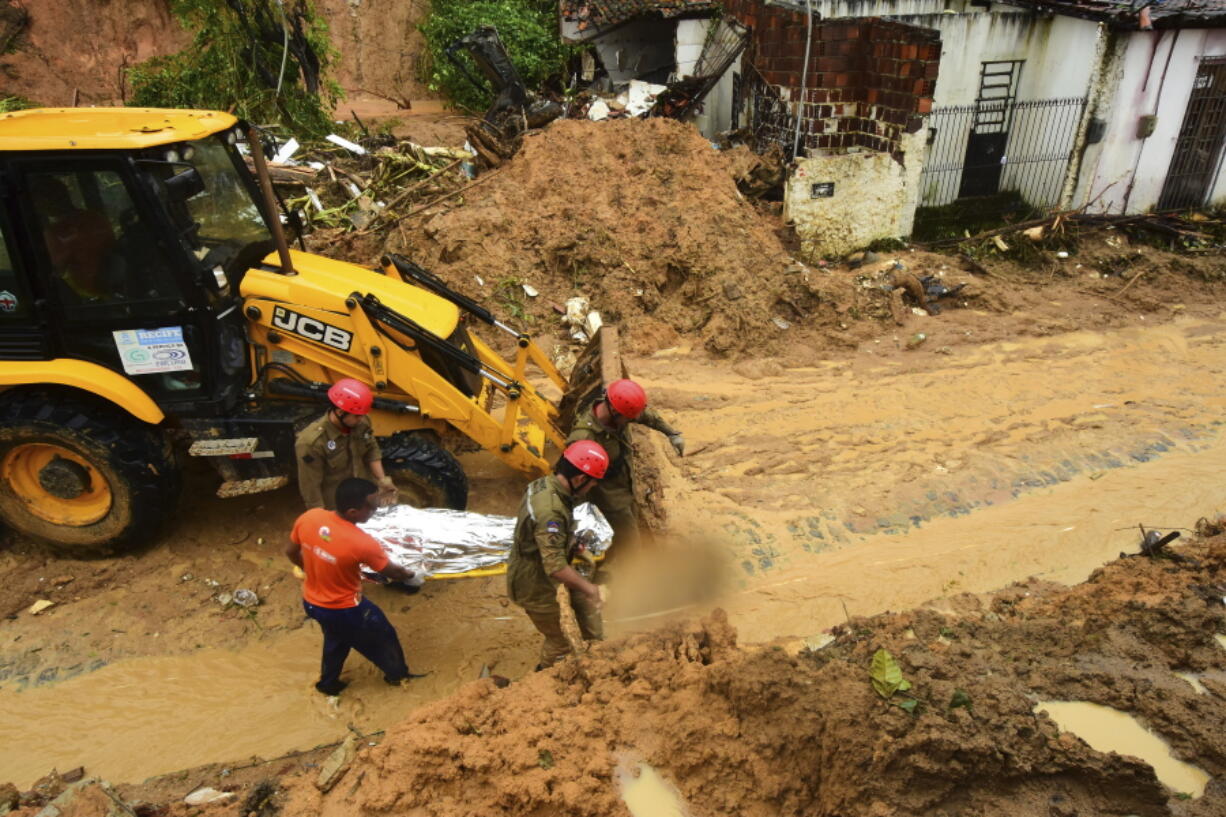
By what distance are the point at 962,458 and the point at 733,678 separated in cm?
410

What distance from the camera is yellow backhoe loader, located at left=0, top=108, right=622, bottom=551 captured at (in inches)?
183

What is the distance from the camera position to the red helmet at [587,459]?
3.95 metres

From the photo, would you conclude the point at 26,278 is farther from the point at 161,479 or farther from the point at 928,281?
the point at 928,281

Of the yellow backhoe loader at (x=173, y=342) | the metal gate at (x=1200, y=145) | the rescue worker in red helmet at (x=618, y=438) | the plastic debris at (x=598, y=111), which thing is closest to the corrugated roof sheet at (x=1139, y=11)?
the metal gate at (x=1200, y=145)

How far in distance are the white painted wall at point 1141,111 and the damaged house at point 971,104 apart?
2 cm

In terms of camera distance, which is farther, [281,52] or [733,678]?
[281,52]

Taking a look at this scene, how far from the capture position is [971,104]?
11.9 meters

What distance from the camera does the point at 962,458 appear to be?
6672 millimetres

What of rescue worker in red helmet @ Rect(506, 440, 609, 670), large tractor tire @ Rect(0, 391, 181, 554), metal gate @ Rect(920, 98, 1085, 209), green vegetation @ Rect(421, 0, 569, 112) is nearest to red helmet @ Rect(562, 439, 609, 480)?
rescue worker in red helmet @ Rect(506, 440, 609, 670)

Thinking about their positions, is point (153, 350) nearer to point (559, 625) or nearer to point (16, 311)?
point (16, 311)

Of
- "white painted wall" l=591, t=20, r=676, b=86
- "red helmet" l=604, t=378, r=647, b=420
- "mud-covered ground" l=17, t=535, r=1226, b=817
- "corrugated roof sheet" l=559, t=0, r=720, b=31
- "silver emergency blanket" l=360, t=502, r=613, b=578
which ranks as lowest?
"silver emergency blanket" l=360, t=502, r=613, b=578

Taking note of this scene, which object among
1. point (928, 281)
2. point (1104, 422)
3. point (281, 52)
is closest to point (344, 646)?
point (1104, 422)

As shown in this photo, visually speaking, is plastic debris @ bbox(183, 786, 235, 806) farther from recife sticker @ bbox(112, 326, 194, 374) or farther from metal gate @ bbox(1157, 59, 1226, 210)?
metal gate @ bbox(1157, 59, 1226, 210)

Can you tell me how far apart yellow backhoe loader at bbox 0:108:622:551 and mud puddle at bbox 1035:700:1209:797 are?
11.5 ft
